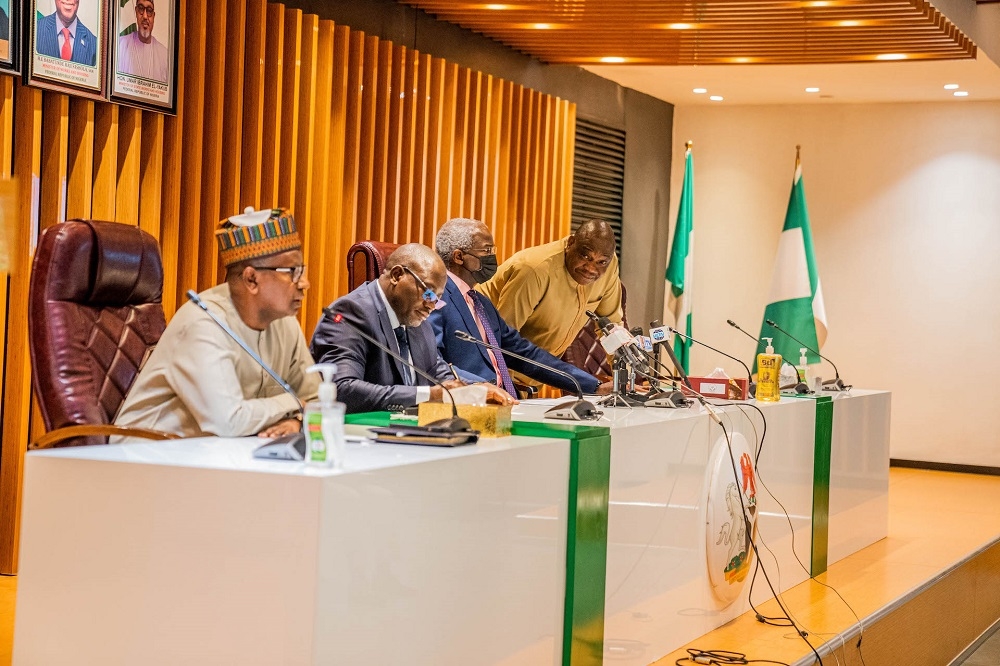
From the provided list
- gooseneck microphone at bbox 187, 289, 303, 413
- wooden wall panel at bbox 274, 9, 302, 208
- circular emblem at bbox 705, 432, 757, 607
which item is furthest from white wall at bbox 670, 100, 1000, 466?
gooseneck microphone at bbox 187, 289, 303, 413

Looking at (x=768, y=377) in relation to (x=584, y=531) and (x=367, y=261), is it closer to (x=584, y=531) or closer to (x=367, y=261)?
(x=367, y=261)

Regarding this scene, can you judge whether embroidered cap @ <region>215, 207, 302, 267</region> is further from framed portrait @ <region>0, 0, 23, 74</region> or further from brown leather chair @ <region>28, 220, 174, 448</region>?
framed portrait @ <region>0, 0, 23, 74</region>

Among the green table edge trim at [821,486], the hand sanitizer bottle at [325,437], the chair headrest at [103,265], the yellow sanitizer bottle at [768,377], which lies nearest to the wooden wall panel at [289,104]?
the chair headrest at [103,265]

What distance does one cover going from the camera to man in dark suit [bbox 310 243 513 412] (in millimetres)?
3252

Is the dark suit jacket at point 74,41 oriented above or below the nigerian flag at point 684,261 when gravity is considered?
above

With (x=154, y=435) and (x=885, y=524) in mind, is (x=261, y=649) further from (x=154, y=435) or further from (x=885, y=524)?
(x=885, y=524)

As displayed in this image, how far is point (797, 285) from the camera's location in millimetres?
7883

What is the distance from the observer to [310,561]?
1.78m

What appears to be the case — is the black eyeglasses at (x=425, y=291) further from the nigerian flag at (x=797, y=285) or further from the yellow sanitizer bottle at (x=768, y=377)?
the nigerian flag at (x=797, y=285)

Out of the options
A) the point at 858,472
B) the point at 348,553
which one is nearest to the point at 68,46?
the point at 348,553

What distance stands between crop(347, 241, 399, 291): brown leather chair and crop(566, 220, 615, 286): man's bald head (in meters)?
0.98

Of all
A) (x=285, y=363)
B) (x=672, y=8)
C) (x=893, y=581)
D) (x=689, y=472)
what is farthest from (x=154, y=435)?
(x=672, y=8)

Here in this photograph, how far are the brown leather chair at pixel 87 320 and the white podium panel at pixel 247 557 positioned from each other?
2.86 feet

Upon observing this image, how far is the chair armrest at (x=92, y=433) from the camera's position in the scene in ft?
7.72
